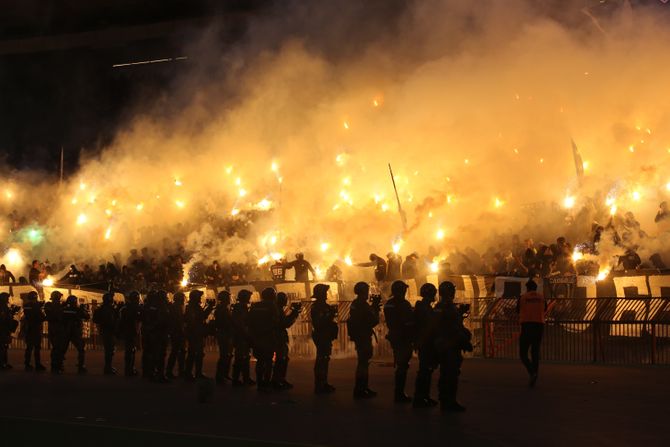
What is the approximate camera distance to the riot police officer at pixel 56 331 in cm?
1517

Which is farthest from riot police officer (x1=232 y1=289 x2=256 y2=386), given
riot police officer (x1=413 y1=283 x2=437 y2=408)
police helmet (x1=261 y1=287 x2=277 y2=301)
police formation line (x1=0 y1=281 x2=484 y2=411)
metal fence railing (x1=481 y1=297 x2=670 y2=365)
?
metal fence railing (x1=481 y1=297 x2=670 y2=365)

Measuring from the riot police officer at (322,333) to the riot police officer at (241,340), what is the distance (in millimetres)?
1316

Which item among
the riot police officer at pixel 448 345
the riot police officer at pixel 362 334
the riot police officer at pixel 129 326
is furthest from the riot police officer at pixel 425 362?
the riot police officer at pixel 129 326

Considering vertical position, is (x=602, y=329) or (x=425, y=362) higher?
(x=602, y=329)

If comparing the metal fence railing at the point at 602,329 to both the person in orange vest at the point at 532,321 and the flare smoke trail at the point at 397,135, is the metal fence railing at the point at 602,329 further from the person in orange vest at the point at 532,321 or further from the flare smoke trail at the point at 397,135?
the flare smoke trail at the point at 397,135

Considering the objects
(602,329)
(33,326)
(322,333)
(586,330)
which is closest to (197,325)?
(322,333)

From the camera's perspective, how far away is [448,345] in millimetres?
9359

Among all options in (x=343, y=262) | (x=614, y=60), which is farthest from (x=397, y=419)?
(x=614, y=60)

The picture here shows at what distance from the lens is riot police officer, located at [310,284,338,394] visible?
1106 centimetres

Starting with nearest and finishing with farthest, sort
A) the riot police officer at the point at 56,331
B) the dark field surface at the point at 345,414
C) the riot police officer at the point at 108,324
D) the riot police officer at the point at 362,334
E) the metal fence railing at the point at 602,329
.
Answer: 1. the dark field surface at the point at 345,414
2. the riot police officer at the point at 362,334
3. the metal fence railing at the point at 602,329
4. the riot police officer at the point at 108,324
5. the riot police officer at the point at 56,331

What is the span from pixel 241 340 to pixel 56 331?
4508 mm

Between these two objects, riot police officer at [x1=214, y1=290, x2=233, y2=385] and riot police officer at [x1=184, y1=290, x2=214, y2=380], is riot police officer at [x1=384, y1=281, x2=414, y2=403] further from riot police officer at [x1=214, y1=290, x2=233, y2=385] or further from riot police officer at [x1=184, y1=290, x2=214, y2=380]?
riot police officer at [x1=184, y1=290, x2=214, y2=380]

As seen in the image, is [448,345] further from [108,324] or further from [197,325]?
[108,324]

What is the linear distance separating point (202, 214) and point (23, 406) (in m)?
18.2
